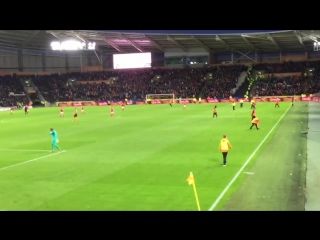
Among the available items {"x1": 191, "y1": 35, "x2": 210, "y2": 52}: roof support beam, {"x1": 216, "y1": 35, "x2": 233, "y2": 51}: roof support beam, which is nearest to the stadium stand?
{"x1": 216, "y1": 35, "x2": 233, "y2": 51}: roof support beam

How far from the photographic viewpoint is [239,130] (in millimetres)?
32281

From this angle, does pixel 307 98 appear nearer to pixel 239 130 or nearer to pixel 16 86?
pixel 239 130

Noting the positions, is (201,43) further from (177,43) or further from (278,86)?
(278,86)

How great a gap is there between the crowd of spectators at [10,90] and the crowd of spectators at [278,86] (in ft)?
172

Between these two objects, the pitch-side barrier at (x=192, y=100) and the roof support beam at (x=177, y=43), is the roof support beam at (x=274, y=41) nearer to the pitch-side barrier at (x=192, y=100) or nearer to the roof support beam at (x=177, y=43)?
the pitch-side barrier at (x=192, y=100)

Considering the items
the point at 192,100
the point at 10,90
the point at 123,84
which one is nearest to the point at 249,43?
the point at 192,100

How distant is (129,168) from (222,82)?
231 feet

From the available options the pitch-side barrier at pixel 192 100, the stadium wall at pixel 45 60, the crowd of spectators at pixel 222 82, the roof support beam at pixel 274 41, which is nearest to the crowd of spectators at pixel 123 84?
the crowd of spectators at pixel 222 82

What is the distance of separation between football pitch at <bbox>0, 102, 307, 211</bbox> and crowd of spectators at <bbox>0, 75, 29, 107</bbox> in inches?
2352

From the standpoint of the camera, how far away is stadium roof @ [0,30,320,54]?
73.6 m

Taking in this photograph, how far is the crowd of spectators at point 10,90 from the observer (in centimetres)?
8906
